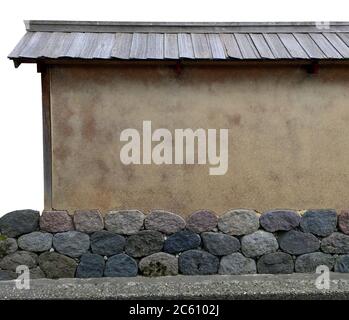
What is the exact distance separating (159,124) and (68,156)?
3.98ft

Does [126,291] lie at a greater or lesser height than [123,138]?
lesser

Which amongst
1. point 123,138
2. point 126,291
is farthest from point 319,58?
point 126,291

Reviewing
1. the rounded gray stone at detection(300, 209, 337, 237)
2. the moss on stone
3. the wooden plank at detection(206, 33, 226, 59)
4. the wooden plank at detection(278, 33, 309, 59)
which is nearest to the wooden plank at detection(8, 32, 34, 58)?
the wooden plank at detection(206, 33, 226, 59)

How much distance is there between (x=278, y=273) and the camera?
603 cm

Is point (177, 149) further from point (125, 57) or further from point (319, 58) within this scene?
point (319, 58)

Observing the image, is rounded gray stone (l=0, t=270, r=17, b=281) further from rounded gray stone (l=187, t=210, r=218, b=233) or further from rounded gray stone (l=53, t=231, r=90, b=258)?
rounded gray stone (l=187, t=210, r=218, b=233)

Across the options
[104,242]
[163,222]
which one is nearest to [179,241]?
[163,222]

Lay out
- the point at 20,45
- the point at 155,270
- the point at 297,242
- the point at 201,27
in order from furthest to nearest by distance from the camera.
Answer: the point at 201,27 → the point at 297,242 → the point at 155,270 → the point at 20,45

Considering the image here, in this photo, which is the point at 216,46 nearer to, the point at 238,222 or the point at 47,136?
the point at 238,222

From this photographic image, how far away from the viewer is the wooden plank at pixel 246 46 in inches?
226

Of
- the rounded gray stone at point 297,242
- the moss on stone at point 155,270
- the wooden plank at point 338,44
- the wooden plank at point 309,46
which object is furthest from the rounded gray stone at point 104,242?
the wooden plank at point 338,44

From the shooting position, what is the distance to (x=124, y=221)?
19.3 feet

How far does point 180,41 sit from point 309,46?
5.48ft

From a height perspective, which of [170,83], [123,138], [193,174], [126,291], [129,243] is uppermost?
[170,83]
